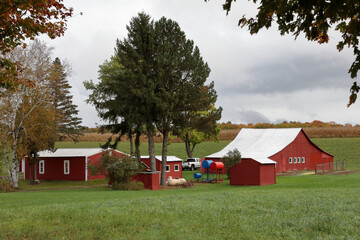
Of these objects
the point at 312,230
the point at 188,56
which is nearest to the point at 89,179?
the point at 188,56

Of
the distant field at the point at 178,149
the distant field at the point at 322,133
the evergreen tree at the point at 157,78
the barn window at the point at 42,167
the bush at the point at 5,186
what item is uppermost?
A: the evergreen tree at the point at 157,78

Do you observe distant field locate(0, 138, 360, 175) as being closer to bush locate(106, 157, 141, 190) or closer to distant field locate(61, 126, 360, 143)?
distant field locate(61, 126, 360, 143)

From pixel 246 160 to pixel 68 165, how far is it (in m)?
20.4

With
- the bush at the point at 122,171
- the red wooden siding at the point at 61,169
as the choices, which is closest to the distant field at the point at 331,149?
the red wooden siding at the point at 61,169

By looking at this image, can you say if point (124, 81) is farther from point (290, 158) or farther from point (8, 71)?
point (290, 158)

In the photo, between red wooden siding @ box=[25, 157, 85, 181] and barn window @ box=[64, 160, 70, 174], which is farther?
barn window @ box=[64, 160, 70, 174]

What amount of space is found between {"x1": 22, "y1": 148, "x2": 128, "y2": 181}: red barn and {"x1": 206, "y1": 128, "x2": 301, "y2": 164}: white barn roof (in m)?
14.8

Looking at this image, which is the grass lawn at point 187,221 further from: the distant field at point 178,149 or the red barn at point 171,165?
the distant field at point 178,149

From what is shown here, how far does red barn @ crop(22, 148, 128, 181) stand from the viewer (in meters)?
42.7

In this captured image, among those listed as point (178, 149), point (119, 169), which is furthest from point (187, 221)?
point (178, 149)

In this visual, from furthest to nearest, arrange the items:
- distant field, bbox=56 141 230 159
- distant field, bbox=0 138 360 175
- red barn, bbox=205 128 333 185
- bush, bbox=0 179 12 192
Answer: distant field, bbox=56 141 230 159
distant field, bbox=0 138 360 175
red barn, bbox=205 128 333 185
bush, bbox=0 179 12 192

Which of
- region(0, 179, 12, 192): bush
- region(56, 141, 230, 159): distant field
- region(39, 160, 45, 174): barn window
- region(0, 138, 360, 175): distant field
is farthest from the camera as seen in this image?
region(56, 141, 230, 159): distant field

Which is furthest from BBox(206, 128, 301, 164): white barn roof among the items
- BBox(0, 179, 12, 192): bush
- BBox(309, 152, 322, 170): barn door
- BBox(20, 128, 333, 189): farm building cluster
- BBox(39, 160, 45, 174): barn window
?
BBox(0, 179, 12, 192): bush

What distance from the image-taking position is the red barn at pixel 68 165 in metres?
42.7
